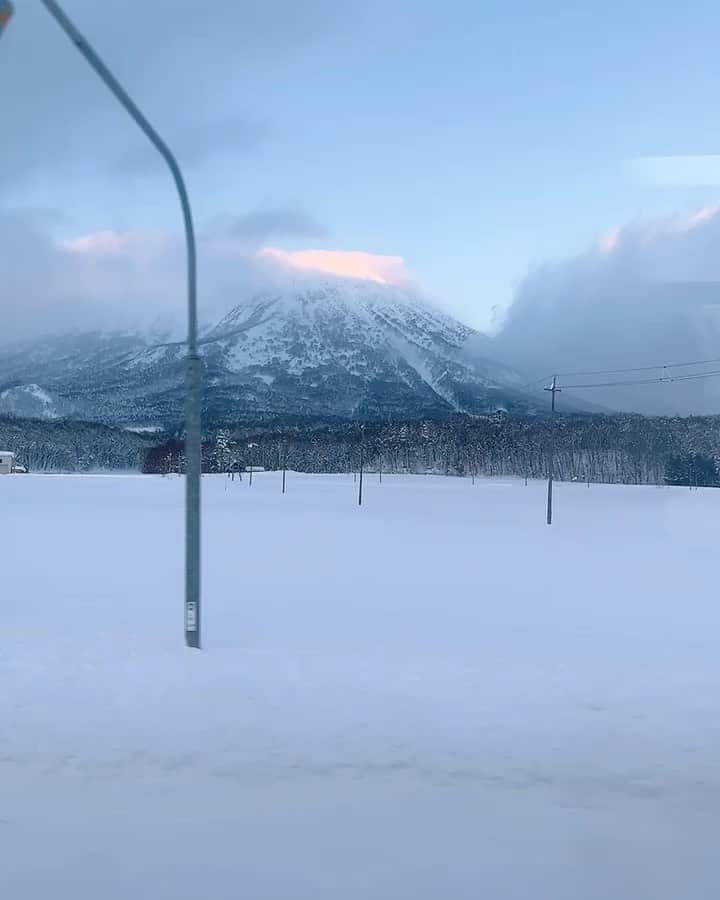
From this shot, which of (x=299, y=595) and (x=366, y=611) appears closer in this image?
(x=366, y=611)

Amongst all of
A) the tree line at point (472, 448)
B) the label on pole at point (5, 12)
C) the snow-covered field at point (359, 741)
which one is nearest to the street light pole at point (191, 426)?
the snow-covered field at point (359, 741)

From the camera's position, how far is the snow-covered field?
16.0 ft

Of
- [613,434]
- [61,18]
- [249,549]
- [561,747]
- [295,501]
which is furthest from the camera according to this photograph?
[613,434]

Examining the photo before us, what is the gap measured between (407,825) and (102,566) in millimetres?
15540

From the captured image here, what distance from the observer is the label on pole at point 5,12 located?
16.9 ft

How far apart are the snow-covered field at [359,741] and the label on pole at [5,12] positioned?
507 cm

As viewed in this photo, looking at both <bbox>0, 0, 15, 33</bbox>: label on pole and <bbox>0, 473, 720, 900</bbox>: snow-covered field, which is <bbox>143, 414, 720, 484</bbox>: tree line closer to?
<bbox>0, 473, 720, 900</bbox>: snow-covered field

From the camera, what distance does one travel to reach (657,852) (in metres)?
5.12

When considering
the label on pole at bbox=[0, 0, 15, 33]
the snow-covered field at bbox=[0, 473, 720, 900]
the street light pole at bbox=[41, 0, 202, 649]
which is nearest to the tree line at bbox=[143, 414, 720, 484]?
the snow-covered field at bbox=[0, 473, 720, 900]

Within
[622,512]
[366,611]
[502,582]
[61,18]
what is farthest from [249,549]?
[622,512]

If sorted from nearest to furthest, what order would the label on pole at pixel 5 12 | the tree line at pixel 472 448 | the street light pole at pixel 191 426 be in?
the label on pole at pixel 5 12 → the street light pole at pixel 191 426 → the tree line at pixel 472 448

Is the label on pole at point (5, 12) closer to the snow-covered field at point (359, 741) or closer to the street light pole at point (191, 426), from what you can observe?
the street light pole at point (191, 426)

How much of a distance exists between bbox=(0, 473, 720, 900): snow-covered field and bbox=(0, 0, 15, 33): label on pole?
5066 millimetres

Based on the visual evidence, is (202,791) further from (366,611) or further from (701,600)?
(701,600)
